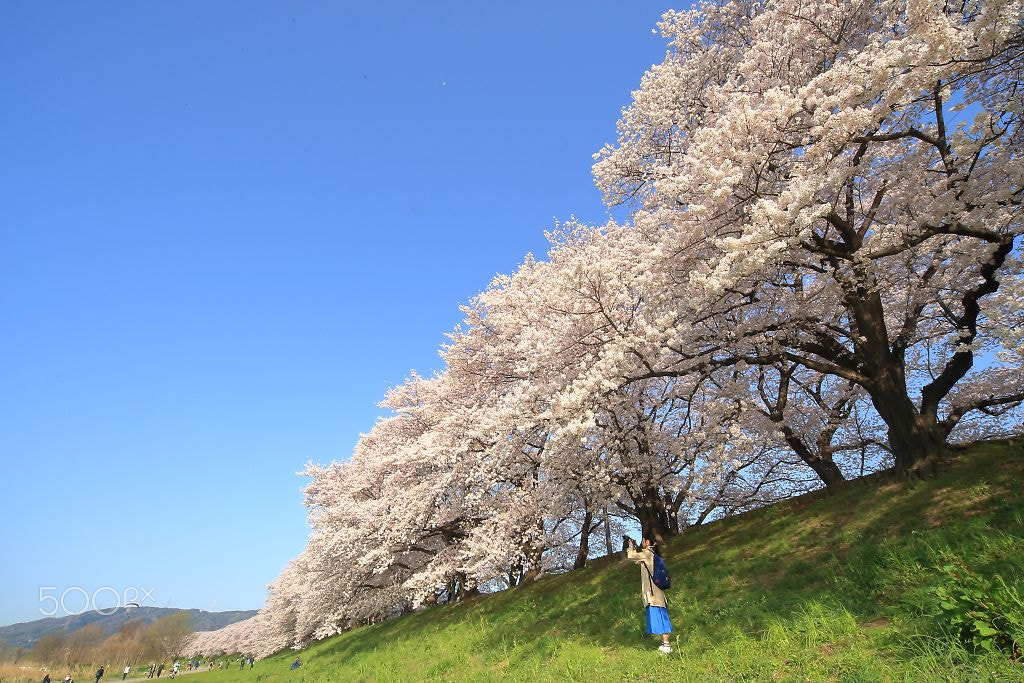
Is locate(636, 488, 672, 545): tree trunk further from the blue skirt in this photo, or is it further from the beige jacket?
the blue skirt

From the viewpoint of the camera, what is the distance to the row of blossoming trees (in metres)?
9.71

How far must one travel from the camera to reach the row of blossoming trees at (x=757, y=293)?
971 cm

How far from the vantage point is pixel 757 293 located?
1462 cm

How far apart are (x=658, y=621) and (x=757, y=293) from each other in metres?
9.12

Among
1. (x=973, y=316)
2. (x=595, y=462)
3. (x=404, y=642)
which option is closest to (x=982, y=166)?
(x=973, y=316)

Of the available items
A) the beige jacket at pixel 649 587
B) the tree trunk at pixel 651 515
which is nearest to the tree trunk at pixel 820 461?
the tree trunk at pixel 651 515

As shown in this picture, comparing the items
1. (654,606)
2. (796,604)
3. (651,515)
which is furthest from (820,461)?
(654,606)

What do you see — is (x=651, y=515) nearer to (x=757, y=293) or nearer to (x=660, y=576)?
(x=757, y=293)

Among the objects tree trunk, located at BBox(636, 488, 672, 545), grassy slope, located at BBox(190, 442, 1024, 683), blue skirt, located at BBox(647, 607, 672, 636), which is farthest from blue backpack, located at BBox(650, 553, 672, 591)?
tree trunk, located at BBox(636, 488, 672, 545)

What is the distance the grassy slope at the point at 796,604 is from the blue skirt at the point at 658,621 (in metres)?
0.38

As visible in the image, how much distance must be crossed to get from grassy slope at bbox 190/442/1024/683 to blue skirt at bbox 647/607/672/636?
0.38m

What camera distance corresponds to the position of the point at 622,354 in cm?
1152

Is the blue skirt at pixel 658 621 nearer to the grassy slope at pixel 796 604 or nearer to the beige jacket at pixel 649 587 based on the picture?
the beige jacket at pixel 649 587

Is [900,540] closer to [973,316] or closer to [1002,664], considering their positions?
[1002,664]
